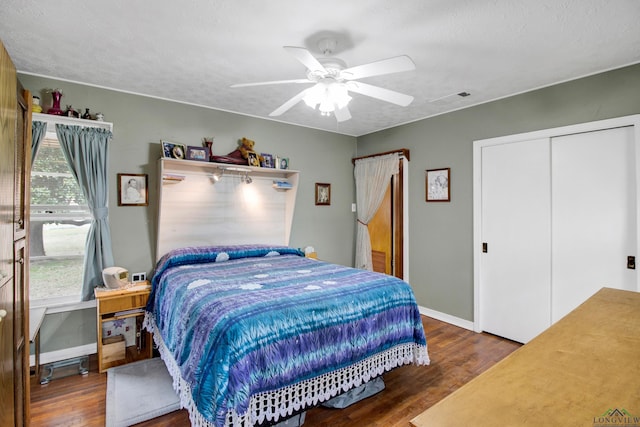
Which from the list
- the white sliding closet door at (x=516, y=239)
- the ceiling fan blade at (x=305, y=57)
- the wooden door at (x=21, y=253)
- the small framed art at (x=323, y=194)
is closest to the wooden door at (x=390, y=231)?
the small framed art at (x=323, y=194)

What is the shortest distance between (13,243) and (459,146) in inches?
155

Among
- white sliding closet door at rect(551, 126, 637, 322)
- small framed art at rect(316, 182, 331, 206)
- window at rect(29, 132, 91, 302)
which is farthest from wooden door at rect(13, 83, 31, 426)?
white sliding closet door at rect(551, 126, 637, 322)

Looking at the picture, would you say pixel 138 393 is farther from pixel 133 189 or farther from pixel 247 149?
pixel 247 149

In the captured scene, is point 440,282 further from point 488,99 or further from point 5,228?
point 5,228

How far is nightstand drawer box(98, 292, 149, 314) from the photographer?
2707 mm

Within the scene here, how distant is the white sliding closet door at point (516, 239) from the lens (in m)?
3.06

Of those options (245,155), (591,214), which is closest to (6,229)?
(245,155)

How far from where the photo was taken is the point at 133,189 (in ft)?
10.5

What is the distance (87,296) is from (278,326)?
224 cm

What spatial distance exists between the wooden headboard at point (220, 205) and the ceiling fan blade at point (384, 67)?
6.93ft

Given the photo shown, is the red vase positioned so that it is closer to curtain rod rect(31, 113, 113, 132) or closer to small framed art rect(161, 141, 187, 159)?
curtain rod rect(31, 113, 113, 132)

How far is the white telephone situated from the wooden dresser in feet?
10.0

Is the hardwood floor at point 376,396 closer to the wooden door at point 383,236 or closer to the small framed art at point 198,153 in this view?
the wooden door at point 383,236

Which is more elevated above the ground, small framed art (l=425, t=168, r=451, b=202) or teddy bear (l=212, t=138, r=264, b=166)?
teddy bear (l=212, t=138, r=264, b=166)
